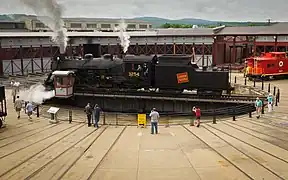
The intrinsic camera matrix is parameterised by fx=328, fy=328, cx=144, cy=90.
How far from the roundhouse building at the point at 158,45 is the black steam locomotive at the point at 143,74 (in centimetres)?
1216

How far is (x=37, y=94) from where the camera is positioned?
27.0m

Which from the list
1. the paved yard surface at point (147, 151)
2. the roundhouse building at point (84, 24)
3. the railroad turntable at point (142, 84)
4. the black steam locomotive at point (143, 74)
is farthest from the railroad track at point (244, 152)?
the roundhouse building at point (84, 24)

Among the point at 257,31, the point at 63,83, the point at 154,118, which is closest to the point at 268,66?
the point at 257,31

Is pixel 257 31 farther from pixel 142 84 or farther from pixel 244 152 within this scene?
pixel 244 152

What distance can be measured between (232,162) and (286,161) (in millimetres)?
1830

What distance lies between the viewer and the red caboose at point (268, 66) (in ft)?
105

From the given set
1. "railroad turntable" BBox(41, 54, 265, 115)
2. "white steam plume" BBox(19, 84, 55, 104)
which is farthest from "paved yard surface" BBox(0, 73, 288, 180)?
"white steam plume" BBox(19, 84, 55, 104)

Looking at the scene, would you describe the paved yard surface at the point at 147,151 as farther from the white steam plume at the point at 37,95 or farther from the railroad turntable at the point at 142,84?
the white steam plume at the point at 37,95

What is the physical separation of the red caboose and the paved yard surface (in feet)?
49.1

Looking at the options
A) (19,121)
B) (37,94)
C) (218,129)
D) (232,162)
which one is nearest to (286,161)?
(232,162)

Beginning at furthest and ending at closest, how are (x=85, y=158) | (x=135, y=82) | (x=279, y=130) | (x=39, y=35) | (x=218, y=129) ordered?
(x=39, y=35), (x=135, y=82), (x=218, y=129), (x=279, y=130), (x=85, y=158)

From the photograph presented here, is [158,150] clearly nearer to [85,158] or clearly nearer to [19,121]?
[85,158]

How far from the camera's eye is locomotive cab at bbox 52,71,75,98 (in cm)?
2539

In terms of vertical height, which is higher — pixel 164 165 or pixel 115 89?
pixel 115 89
